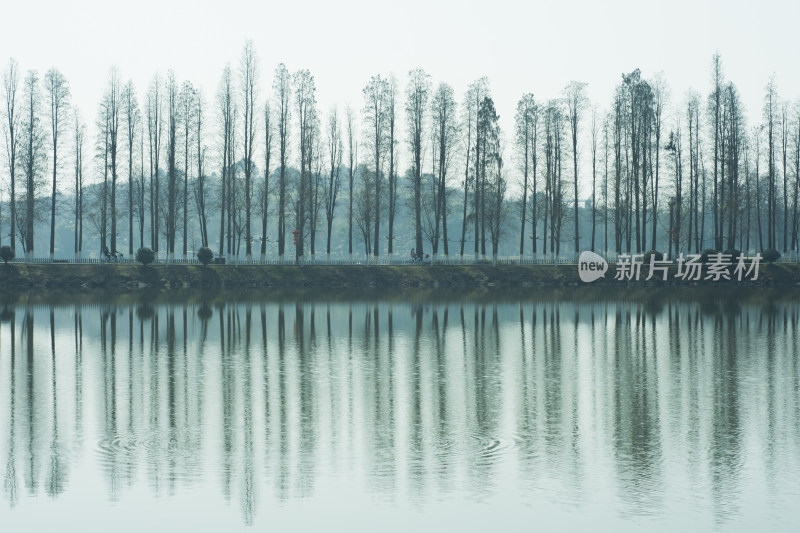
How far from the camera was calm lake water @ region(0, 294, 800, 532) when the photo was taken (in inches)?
494

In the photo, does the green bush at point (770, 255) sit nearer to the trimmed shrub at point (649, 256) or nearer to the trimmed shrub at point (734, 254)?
the trimmed shrub at point (734, 254)

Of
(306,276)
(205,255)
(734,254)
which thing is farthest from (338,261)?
(734,254)

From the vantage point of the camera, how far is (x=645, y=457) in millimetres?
15148

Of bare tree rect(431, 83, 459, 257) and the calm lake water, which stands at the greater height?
bare tree rect(431, 83, 459, 257)

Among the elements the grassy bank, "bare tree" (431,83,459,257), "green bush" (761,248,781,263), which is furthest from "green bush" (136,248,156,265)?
"green bush" (761,248,781,263)

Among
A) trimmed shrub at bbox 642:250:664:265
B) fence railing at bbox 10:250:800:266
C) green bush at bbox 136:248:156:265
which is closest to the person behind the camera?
green bush at bbox 136:248:156:265

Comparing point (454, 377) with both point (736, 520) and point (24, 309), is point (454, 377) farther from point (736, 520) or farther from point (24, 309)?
point (24, 309)

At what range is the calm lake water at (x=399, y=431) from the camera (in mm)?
12555

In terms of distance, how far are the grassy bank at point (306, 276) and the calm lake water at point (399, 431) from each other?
1212 inches

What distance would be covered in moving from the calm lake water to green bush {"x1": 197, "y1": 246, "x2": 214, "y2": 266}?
110ft

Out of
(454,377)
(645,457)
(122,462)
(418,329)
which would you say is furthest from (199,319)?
(645,457)

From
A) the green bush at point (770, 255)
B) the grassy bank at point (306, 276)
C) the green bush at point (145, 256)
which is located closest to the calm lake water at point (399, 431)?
the grassy bank at point (306, 276)

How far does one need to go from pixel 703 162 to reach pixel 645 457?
70683mm

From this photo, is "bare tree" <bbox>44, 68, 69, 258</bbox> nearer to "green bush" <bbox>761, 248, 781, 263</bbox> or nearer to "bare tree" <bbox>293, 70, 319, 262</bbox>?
"bare tree" <bbox>293, 70, 319, 262</bbox>
